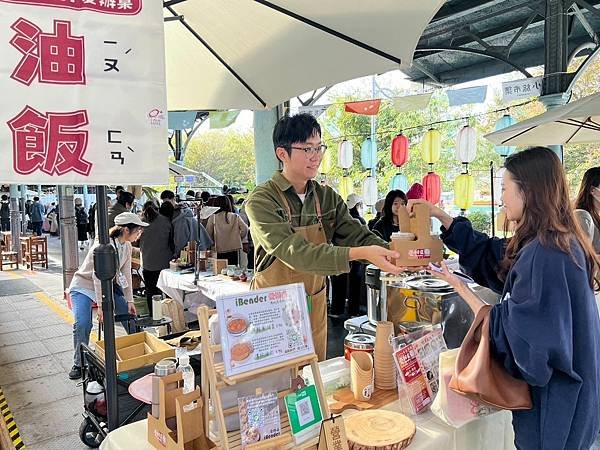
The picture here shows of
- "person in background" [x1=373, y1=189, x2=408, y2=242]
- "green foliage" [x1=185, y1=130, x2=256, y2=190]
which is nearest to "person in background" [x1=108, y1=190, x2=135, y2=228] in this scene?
"person in background" [x1=373, y1=189, x2=408, y2=242]

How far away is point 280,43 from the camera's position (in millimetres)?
2311

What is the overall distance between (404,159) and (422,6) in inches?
298

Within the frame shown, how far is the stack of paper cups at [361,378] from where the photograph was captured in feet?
6.41

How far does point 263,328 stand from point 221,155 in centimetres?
4004

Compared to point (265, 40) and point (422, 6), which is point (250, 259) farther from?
point (422, 6)

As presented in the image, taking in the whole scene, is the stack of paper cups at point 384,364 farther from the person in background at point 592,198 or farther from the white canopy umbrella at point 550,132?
the white canopy umbrella at point 550,132

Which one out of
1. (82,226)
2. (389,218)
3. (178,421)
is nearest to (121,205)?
(389,218)

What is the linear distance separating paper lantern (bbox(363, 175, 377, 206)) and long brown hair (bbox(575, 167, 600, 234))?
21.3ft

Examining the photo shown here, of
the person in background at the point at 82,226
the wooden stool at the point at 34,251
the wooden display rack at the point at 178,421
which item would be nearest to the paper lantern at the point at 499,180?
the wooden display rack at the point at 178,421

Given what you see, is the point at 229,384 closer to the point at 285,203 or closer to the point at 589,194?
the point at 285,203

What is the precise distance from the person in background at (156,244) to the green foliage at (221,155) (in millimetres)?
32533

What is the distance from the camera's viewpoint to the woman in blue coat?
4.96 feet

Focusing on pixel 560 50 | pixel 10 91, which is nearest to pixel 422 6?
pixel 10 91

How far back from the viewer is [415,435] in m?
1.73
